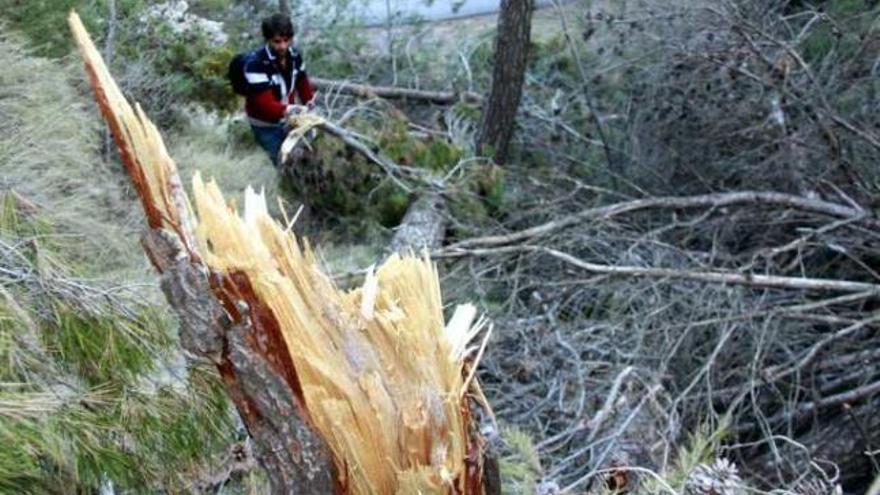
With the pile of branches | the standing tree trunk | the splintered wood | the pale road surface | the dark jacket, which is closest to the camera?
the splintered wood

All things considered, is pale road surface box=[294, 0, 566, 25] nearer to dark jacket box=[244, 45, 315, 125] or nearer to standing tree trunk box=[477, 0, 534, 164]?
standing tree trunk box=[477, 0, 534, 164]

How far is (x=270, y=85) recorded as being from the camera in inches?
260

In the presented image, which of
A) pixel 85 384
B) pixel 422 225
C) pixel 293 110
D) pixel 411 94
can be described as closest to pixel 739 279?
pixel 422 225

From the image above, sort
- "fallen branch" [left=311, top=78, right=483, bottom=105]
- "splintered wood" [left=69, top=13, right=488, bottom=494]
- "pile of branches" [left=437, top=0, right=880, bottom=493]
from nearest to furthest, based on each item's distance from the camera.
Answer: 1. "splintered wood" [left=69, top=13, right=488, bottom=494]
2. "pile of branches" [left=437, top=0, right=880, bottom=493]
3. "fallen branch" [left=311, top=78, right=483, bottom=105]

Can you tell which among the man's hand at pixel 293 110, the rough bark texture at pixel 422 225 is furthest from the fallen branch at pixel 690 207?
the man's hand at pixel 293 110

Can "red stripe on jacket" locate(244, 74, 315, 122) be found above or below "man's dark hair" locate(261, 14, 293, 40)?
below

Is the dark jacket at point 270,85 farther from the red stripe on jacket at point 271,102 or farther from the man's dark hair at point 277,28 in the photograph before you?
the man's dark hair at point 277,28

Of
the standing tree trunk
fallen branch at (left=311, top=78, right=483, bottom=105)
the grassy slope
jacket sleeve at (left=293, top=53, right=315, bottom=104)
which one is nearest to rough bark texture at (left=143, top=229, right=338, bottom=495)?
the grassy slope

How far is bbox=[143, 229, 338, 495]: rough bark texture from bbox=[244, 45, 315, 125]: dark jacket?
4.12m

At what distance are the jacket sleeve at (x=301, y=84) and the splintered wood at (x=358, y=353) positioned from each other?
13.8ft

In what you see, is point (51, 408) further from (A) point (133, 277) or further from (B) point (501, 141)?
(B) point (501, 141)

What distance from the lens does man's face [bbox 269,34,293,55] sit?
6493 mm

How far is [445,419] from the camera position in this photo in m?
2.48

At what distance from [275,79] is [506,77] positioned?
1.54 meters
